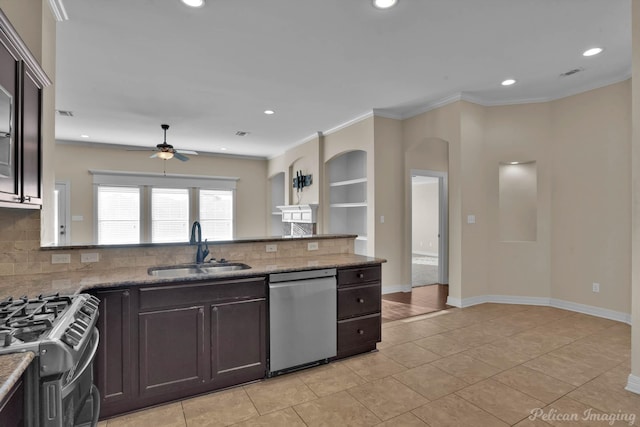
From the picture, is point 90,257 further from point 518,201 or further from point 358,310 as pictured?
point 518,201

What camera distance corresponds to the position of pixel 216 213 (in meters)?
8.69

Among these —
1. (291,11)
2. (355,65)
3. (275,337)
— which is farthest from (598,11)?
(275,337)

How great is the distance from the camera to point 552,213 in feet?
14.9

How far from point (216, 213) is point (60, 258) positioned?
6.34 metres

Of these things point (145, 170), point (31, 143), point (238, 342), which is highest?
point (145, 170)

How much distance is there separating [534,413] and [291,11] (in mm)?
3404

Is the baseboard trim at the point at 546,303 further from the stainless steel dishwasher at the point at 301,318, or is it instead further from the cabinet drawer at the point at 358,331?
the stainless steel dishwasher at the point at 301,318

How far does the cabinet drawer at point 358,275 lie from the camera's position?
9.48 feet

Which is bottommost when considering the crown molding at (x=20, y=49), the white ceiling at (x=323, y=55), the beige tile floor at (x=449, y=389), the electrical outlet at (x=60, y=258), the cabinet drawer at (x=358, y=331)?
the beige tile floor at (x=449, y=389)

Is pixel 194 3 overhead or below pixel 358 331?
overhead

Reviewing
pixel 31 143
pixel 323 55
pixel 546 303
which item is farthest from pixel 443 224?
pixel 31 143

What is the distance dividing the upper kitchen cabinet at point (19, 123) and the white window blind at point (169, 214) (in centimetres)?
623

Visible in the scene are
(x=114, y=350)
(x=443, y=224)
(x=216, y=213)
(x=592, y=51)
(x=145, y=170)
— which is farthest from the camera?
(x=216, y=213)

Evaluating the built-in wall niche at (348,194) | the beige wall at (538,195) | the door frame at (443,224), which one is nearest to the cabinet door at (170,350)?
the beige wall at (538,195)
